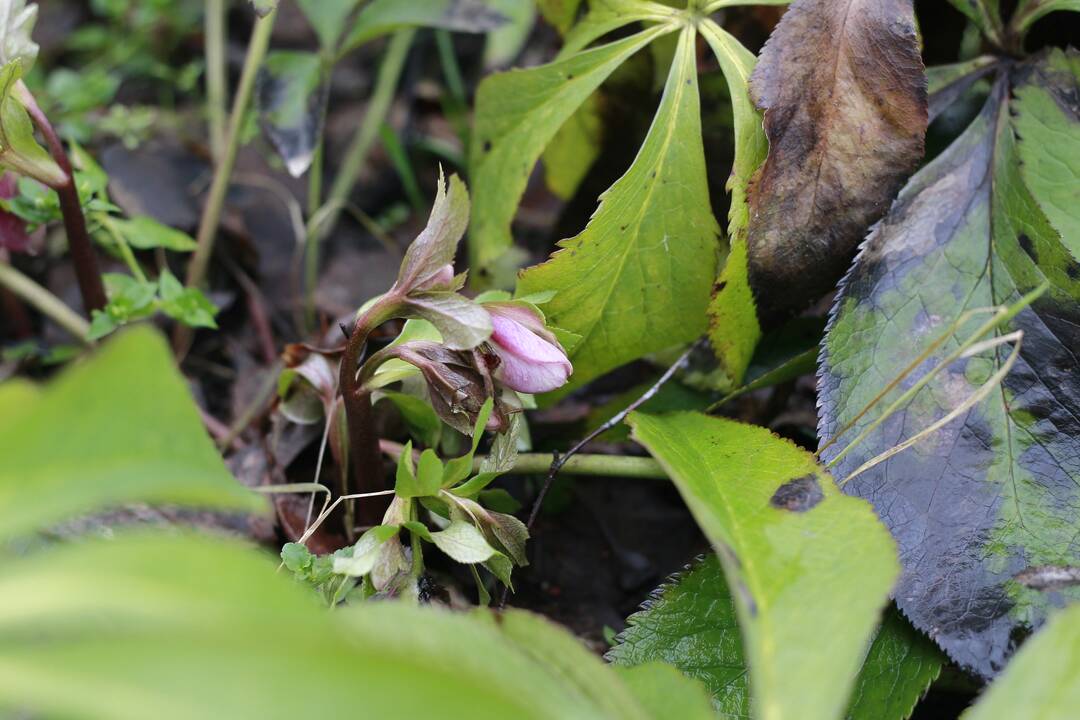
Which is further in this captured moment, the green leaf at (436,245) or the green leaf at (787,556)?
the green leaf at (436,245)

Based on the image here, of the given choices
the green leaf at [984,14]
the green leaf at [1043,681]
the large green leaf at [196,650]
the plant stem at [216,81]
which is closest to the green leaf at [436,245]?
the large green leaf at [196,650]

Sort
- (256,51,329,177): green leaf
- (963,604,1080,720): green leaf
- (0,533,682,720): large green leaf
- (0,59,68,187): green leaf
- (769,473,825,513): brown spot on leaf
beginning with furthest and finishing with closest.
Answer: (256,51,329,177): green leaf
(0,59,68,187): green leaf
(769,473,825,513): brown spot on leaf
(963,604,1080,720): green leaf
(0,533,682,720): large green leaf

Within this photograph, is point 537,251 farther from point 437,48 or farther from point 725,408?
point 437,48

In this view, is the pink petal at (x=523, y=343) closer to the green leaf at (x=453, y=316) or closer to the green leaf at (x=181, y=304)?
the green leaf at (x=453, y=316)

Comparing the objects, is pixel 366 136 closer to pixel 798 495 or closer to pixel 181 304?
pixel 181 304

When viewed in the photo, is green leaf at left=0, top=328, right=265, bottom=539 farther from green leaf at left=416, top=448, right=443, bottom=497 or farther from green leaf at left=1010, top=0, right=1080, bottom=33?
green leaf at left=1010, top=0, right=1080, bottom=33

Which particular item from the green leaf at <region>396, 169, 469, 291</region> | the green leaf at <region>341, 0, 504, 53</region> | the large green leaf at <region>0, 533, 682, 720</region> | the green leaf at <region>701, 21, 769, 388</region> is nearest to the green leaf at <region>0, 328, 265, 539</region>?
the large green leaf at <region>0, 533, 682, 720</region>

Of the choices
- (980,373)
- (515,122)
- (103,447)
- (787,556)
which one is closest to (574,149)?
(515,122)
